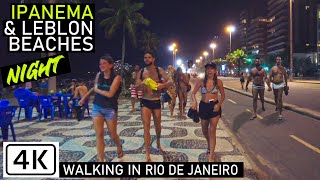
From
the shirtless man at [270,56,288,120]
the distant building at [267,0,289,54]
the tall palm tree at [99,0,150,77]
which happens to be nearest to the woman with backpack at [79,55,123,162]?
the shirtless man at [270,56,288,120]

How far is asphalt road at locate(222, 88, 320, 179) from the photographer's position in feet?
19.8

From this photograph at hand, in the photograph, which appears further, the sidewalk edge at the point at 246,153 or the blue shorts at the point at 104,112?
the blue shorts at the point at 104,112

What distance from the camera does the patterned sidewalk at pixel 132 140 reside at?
263 inches

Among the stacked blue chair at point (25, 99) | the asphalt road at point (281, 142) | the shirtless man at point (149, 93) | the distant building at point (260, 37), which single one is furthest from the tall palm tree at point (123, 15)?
the distant building at point (260, 37)

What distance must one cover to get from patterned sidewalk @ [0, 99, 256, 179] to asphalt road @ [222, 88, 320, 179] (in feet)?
1.35

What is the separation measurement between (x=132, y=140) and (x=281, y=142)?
3494mm

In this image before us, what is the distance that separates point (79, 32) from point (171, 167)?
216 inches

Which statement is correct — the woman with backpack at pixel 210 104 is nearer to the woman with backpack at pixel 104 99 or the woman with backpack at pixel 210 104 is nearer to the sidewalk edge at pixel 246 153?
the sidewalk edge at pixel 246 153

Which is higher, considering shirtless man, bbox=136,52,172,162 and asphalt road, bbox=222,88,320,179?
shirtless man, bbox=136,52,172,162

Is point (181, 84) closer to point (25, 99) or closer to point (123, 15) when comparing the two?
point (25, 99)

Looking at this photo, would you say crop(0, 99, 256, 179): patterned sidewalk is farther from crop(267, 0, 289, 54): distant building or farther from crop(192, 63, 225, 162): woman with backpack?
crop(267, 0, 289, 54): distant building

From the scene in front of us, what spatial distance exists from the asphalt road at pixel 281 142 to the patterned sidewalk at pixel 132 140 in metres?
Answer: 0.41

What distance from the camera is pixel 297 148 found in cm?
756

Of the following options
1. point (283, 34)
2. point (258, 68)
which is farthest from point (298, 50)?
point (258, 68)
